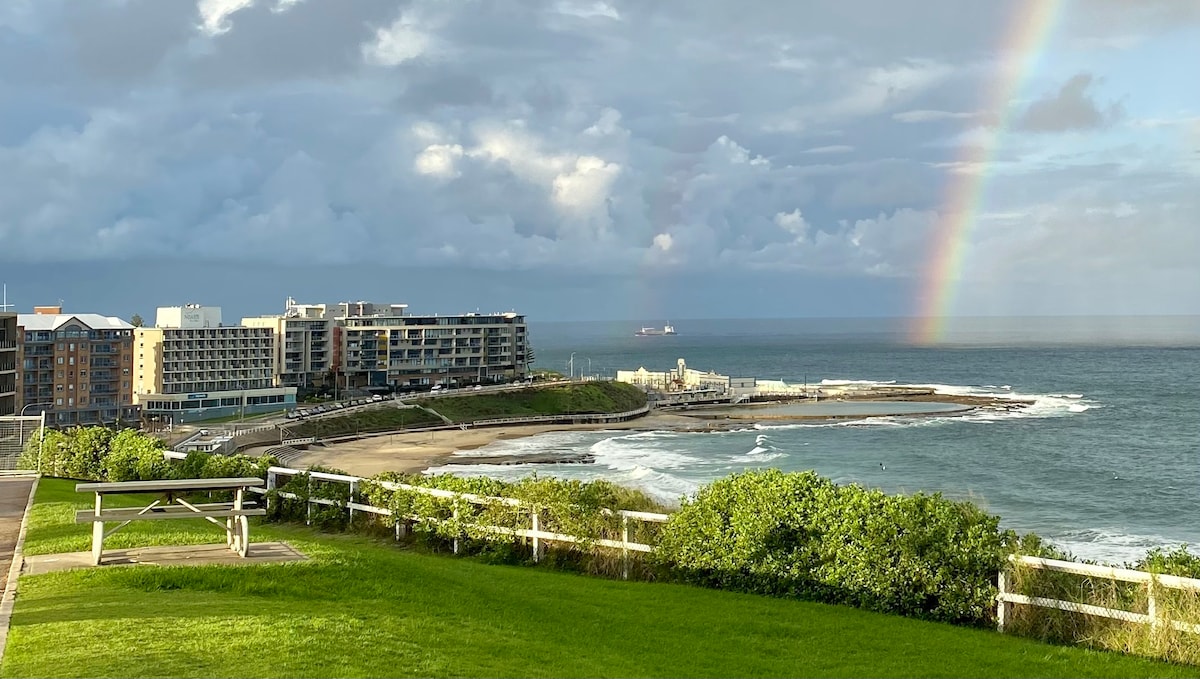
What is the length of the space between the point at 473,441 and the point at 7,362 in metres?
33.5

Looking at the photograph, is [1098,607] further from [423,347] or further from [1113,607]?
[423,347]

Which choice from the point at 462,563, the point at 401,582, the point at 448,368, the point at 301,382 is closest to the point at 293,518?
the point at 462,563

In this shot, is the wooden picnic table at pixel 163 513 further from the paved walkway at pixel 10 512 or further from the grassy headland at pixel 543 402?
the grassy headland at pixel 543 402

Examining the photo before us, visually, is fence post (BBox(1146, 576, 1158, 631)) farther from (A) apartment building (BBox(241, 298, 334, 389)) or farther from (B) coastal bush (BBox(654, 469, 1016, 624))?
(A) apartment building (BBox(241, 298, 334, 389))

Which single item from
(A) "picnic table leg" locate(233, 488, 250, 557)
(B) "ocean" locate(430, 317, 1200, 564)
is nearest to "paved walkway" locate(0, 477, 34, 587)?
(A) "picnic table leg" locate(233, 488, 250, 557)

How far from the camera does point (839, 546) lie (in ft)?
37.0

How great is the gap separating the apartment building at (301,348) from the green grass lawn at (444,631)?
315 ft

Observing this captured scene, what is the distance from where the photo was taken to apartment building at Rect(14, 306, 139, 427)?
77.9m

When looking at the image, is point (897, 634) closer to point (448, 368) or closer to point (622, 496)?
point (622, 496)

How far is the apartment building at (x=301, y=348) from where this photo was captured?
10444cm

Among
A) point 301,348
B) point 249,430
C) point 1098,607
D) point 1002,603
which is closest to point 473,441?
point 249,430

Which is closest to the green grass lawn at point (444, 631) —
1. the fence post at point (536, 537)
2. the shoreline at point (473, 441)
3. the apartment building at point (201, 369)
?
the fence post at point (536, 537)

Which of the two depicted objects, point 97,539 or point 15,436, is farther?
point 15,436

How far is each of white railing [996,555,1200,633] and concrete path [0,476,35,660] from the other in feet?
30.2
